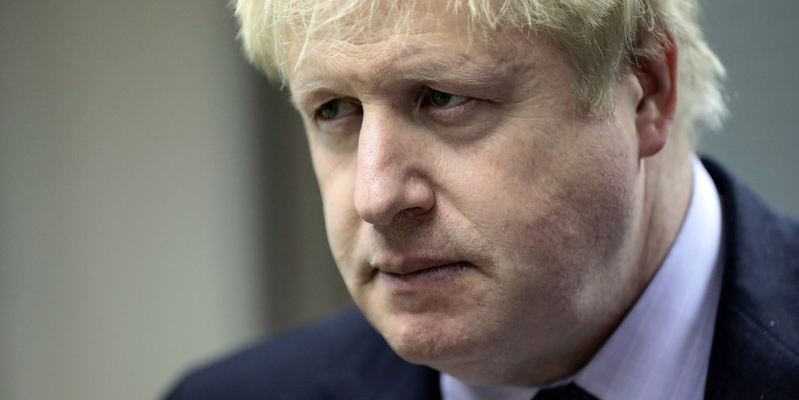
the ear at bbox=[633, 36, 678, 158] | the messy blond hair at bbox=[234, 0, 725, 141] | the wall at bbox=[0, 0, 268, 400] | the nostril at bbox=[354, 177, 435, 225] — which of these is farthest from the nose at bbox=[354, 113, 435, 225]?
the wall at bbox=[0, 0, 268, 400]

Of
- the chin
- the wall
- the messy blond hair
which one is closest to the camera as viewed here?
the messy blond hair

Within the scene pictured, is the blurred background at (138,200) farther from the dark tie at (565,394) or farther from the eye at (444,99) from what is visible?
the eye at (444,99)

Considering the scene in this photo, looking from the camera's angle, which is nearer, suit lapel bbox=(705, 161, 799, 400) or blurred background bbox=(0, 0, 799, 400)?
suit lapel bbox=(705, 161, 799, 400)

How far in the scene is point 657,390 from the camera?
5.63 feet

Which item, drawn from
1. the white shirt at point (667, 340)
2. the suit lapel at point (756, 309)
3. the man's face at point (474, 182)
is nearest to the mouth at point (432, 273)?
the man's face at point (474, 182)

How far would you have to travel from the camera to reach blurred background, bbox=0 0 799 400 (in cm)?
359

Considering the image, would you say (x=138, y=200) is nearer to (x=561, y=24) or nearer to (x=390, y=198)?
(x=390, y=198)

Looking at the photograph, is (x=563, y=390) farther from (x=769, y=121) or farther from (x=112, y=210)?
(x=112, y=210)

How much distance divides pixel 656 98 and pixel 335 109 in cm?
52

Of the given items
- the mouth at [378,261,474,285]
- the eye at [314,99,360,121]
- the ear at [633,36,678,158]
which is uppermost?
the eye at [314,99,360,121]

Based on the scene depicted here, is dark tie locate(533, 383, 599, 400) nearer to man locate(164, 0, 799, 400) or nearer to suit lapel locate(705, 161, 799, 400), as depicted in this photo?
man locate(164, 0, 799, 400)

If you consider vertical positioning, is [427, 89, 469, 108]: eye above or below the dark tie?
above

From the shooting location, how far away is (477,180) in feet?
4.91

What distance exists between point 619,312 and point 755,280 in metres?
0.24
